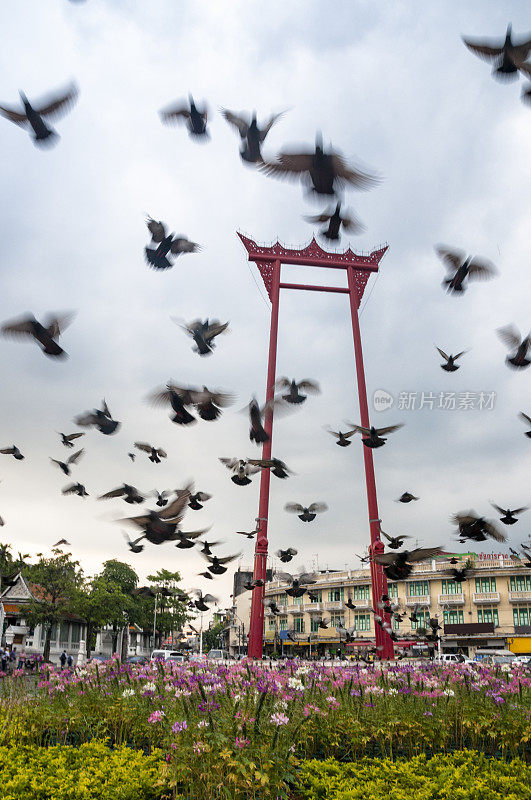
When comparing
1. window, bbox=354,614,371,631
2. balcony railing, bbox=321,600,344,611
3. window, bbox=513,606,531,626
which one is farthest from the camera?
balcony railing, bbox=321,600,344,611

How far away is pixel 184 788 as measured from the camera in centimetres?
546

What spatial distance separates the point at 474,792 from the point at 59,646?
54295 millimetres

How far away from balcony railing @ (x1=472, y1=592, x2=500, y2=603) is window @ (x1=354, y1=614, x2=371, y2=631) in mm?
10144

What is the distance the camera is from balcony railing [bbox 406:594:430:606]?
55594 millimetres

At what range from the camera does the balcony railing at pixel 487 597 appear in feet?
173

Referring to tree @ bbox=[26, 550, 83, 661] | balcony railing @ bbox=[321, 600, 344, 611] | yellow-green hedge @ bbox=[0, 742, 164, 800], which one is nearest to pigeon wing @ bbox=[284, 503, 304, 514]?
yellow-green hedge @ bbox=[0, 742, 164, 800]

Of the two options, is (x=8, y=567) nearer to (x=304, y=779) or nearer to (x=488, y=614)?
(x=488, y=614)

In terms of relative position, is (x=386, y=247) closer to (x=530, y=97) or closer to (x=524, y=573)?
(x=530, y=97)

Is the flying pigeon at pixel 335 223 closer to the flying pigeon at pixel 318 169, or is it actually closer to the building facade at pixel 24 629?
the flying pigeon at pixel 318 169

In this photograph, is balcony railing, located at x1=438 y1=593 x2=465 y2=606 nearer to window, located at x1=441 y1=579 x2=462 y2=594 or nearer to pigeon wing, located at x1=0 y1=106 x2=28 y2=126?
window, located at x1=441 y1=579 x2=462 y2=594

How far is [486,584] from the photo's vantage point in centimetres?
5428

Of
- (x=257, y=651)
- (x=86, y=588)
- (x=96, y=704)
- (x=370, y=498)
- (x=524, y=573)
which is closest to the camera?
(x=96, y=704)

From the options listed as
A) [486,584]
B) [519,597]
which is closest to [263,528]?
[519,597]

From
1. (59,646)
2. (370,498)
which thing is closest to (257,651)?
(370,498)
